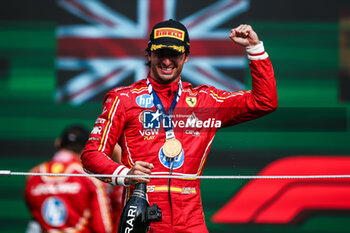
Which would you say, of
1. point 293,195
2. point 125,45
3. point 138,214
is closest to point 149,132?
point 138,214

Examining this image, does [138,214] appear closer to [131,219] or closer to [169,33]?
[131,219]

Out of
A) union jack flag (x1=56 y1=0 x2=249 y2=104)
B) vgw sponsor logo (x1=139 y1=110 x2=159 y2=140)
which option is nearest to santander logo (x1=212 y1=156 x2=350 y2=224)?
union jack flag (x1=56 y1=0 x2=249 y2=104)

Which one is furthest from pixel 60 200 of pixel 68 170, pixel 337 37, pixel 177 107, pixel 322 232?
pixel 337 37

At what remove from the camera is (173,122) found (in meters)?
2.37

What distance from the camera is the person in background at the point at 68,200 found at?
337cm

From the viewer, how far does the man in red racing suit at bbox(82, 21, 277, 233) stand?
7.40 ft

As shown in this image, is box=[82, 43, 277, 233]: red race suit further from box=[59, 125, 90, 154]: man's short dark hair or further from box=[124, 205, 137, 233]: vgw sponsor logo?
box=[59, 125, 90, 154]: man's short dark hair

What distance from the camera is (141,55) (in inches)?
164

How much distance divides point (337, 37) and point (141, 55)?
1479 mm

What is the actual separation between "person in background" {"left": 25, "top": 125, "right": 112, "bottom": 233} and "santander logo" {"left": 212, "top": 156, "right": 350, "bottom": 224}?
1025 millimetres

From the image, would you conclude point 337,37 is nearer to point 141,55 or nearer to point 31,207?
point 141,55

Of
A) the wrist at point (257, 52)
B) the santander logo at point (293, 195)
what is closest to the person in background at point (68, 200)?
the santander logo at point (293, 195)

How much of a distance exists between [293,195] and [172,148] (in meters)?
2.17

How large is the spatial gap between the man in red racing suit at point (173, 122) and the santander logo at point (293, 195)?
1.77m
